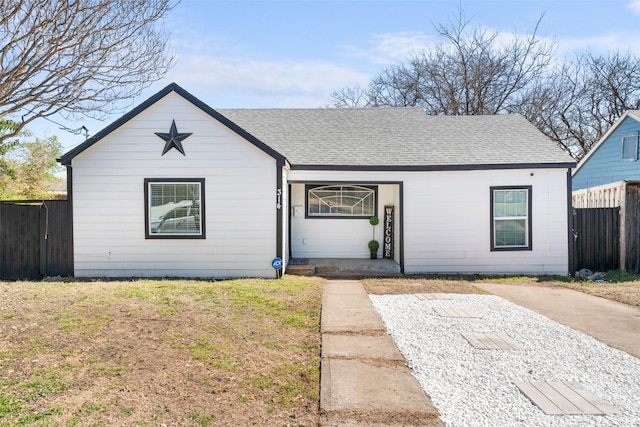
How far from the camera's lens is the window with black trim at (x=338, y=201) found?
41.0 feet

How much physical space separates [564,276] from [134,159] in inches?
414

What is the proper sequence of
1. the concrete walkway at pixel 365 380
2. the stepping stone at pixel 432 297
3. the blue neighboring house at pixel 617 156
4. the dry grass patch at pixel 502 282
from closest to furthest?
the concrete walkway at pixel 365 380 < the stepping stone at pixel 432 297 < the dry grass patch at pixel 502 282 < the blue neighboring house at pixel 617 156

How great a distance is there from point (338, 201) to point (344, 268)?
220cm

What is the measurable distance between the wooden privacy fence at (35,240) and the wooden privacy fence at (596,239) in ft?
40.2

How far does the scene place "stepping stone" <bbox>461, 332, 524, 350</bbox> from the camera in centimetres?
534

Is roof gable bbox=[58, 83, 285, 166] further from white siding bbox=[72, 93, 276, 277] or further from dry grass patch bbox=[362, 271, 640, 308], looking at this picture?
dry grass patch bbox=[362, 271, 640, 308]

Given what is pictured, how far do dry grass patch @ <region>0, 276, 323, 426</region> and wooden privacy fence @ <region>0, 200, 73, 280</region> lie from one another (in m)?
2.17

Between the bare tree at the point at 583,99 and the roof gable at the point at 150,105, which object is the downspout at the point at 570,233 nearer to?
the roof gable at the point at 150,105

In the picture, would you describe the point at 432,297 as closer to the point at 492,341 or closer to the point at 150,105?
the point at 492,341

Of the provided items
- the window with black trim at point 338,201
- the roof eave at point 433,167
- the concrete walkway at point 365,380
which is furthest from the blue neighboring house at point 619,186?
the concrete walkway at point 365,380

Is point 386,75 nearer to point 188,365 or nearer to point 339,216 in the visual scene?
point 339,216

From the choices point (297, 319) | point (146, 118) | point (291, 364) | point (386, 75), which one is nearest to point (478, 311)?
point (297, 319)

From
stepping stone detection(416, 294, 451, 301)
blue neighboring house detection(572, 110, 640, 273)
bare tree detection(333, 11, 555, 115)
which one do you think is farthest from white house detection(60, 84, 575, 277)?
bare tree detection(333, 11, 555, 115)

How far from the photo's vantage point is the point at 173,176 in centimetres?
1012
